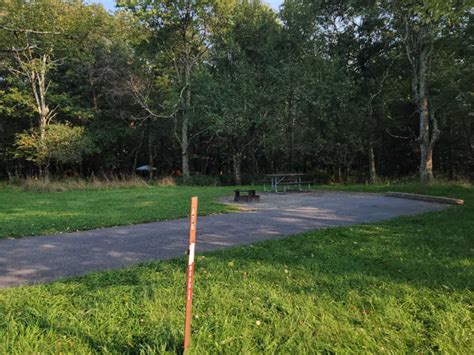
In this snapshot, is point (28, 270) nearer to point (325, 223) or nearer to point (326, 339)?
point (326, 339)

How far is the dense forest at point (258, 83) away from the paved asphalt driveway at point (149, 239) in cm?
1131

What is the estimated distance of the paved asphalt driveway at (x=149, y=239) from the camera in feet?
15.1

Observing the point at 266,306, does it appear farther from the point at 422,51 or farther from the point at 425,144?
the point at 422,51

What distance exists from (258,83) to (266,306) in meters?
19.9

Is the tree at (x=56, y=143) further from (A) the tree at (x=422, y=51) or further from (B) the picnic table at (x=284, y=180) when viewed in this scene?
(A) the tree at (x=422, y=51)

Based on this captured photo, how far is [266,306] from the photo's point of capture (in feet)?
10.7

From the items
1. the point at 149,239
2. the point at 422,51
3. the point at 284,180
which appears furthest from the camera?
the point at 422,51

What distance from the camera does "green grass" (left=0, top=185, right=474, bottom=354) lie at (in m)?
2.67

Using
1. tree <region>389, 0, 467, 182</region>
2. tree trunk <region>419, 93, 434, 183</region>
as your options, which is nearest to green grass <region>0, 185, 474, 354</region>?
tree trunk <region>419, 93, 434, 183</region>

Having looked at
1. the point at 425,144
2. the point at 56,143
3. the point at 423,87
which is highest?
the point at 423,87

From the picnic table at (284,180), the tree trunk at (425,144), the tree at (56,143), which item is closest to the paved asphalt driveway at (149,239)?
the picnic table at (284,180)

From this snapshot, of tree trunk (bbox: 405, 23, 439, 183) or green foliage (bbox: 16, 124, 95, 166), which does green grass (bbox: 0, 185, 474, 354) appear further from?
green foliage (bbox: 16, 124, 95, 166)

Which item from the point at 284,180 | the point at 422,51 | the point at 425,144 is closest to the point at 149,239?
the point at 284,180

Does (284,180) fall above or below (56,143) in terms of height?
below
